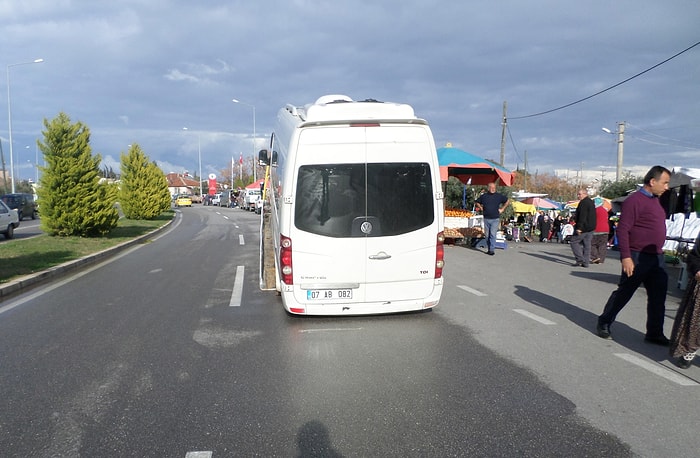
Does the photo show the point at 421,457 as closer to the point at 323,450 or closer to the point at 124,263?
the point at 323,450

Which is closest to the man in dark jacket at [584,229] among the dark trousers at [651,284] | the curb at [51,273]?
the dark trousers at [651,284]

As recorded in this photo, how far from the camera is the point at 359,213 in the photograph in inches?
240

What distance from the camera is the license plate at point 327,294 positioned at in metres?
6.04

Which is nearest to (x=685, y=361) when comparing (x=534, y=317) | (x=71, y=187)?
(x=534, y=317)

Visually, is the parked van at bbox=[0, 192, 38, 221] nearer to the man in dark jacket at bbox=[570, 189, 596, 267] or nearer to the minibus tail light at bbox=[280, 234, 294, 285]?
the minibus tail light at bbox=[280, 234, 294, 285]

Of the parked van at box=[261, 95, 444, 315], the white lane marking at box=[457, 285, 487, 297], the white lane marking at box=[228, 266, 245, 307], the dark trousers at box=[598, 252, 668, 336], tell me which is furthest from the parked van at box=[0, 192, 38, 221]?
the dark trousers at box=[598, 252, 668, 336]

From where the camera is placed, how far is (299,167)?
6008 millimetres

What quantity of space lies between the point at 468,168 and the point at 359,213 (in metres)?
A: 10.5

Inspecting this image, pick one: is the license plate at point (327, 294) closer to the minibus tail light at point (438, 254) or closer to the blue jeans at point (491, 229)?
the minibus tail light at point (438, 254)

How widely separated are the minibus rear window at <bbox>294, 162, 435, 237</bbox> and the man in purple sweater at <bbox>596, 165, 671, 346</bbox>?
220 cm

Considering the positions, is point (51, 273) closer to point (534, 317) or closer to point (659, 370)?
point (534, 317)

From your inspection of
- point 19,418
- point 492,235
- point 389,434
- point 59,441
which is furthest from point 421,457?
point 492,235

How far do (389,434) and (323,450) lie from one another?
0.50 meters

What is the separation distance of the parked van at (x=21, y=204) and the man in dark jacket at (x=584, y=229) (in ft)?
101
